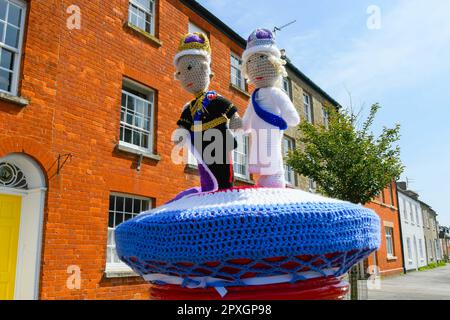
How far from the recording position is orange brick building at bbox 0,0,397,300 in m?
7.00

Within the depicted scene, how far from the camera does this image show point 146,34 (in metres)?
10.2

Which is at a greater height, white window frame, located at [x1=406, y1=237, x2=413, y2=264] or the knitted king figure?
the knitted king figure

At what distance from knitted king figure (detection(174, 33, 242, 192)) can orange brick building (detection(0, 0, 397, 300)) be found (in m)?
5.65

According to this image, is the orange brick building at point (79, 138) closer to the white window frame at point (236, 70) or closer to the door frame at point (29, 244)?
the door frame at point (29, 244)

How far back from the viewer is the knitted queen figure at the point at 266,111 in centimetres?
196

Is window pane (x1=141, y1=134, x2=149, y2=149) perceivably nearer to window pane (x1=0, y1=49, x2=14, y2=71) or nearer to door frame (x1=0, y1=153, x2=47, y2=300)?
door frame (x1=0, y1=153, x2=47, y2=300)

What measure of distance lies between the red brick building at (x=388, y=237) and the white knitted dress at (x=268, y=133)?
73.8 ft

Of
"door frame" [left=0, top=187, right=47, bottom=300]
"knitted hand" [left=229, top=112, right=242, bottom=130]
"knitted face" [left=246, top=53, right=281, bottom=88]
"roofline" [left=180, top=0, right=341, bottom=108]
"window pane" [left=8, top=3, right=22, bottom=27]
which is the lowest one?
"door frame" [left=0, top=187, right=47, bottom=300]

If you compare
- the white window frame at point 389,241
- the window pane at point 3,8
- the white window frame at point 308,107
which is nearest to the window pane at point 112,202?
the window pane at point 3,8

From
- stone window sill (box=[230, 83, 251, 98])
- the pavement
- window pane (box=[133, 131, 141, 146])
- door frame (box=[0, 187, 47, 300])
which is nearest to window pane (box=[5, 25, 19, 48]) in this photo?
door frame (box=[0, 187, 47, 300])

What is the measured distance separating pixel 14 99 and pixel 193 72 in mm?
5807

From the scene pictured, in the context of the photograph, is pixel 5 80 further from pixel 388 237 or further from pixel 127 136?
pixel 388 237

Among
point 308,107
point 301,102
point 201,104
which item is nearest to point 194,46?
point 201,104
